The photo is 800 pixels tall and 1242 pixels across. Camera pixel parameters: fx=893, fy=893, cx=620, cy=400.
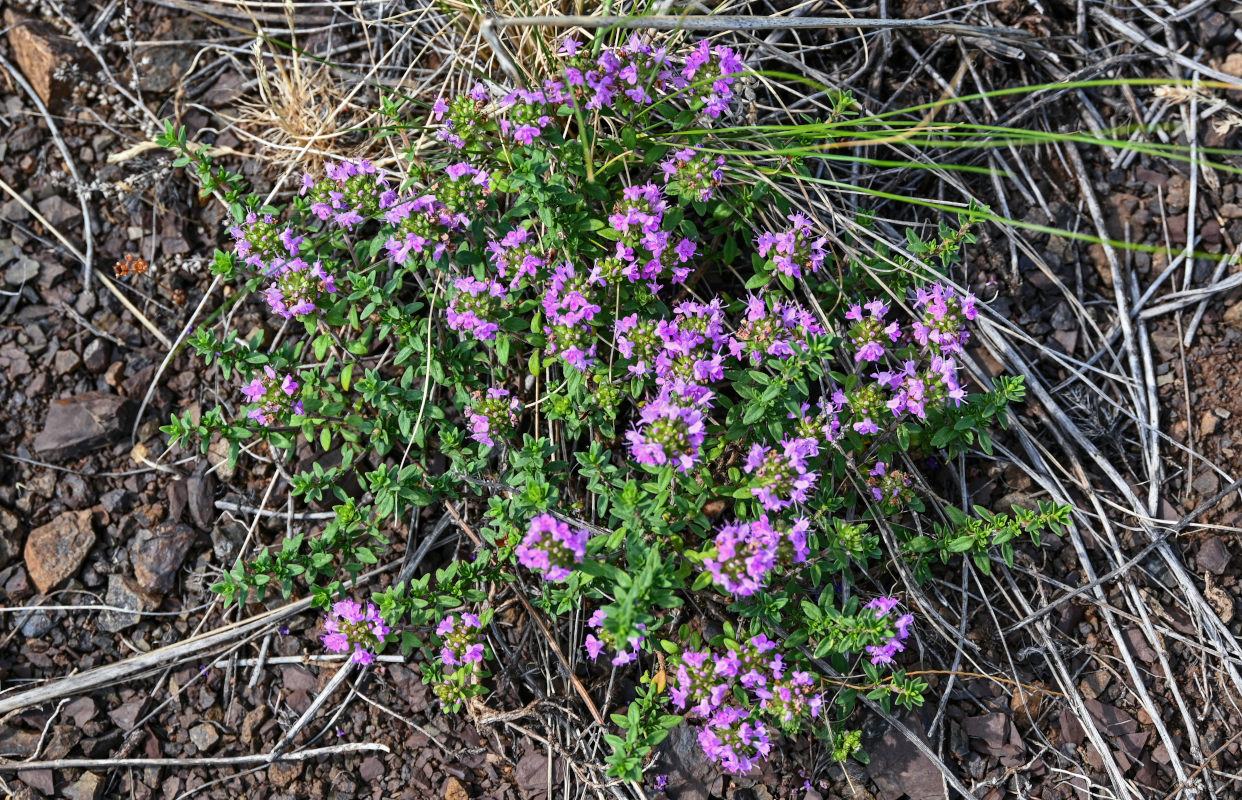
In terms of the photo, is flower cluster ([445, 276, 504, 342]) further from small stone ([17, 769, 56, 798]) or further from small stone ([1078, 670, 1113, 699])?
small stone ([1078, 670, 1113, 699])

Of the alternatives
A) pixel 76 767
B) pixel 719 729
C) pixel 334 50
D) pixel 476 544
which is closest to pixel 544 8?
pixel 334 50

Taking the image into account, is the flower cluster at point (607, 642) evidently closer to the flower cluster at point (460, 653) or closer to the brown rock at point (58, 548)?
the flower cluster at point (460, 653)

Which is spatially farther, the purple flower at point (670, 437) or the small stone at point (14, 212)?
the small stone at point (14, 212)

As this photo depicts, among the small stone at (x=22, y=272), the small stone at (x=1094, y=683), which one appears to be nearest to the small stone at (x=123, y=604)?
the small stone at (x=22, y=272)

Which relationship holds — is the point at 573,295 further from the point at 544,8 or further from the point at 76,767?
the point at 76,767

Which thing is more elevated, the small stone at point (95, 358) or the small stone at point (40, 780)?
the small stone at point (95, 358)

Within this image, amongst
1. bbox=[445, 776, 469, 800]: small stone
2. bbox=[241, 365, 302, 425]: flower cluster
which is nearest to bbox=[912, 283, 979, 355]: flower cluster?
bbox=[241, 365, 302, 425]: flower cluster
